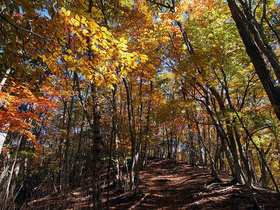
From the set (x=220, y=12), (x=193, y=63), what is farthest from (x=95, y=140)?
(x=220, y=12)

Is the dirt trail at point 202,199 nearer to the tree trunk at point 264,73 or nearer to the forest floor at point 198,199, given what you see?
the forest floor at point 198,199

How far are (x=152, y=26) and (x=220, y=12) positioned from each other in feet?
11.0

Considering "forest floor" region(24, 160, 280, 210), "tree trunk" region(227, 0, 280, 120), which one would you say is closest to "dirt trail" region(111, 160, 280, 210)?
"forest floor" region(24, 160, 280, 210)

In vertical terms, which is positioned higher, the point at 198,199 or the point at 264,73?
the point at 264,73

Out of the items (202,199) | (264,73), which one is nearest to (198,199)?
(202,199)

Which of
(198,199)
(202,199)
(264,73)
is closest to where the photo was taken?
(264,73)

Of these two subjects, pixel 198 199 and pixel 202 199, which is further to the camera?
pixel 198 199

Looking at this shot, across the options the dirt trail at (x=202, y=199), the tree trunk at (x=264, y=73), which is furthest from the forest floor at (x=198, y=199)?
the tree trunk at (x=264, y=73)

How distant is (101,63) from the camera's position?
234 centimetres

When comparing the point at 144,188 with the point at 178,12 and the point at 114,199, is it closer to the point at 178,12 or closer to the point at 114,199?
the point at 114,199

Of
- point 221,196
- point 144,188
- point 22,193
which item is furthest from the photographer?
point 22,193

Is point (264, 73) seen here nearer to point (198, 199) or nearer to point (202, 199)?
point (202, 199)

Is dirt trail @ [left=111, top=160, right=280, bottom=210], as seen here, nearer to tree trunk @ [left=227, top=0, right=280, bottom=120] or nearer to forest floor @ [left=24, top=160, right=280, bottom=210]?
forest floor @ [left=24, top=160, right=280, bottom=210]

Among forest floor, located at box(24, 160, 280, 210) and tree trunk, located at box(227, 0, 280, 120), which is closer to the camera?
tree trunk, located at box(227, 0, 280, 120)
